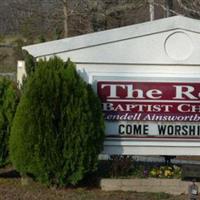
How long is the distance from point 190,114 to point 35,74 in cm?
229

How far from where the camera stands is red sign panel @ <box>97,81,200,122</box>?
33.1ft

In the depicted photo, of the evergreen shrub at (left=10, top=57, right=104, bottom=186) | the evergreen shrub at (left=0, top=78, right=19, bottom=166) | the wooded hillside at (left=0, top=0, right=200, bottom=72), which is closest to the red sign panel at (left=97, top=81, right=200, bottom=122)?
the evergreen shrub at (left=10, top=57, right=104, bottom=186)

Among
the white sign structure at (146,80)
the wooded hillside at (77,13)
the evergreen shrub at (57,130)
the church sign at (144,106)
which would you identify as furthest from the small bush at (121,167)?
the wooded hillside at (77,13)

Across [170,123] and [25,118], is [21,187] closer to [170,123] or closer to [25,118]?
[25,118]

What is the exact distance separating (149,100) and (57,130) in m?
1.48

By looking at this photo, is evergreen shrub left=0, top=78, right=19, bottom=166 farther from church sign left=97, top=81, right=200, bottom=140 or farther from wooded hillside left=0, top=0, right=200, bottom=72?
wooded hillside left=0, top=0, right=200, bottom=72

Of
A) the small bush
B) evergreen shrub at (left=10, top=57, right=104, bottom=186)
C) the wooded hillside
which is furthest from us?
the wooded hillside

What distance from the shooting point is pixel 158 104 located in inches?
398

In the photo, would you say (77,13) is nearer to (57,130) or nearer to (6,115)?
(6,115)

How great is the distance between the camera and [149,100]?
10102mm

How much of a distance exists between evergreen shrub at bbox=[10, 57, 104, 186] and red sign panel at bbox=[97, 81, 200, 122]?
1.75 ft

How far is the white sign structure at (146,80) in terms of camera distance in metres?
10.1

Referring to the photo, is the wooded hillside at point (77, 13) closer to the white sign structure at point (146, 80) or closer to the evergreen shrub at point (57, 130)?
the white sign structure at point (146, 80)

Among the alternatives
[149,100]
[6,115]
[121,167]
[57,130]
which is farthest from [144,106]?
[6,115]
